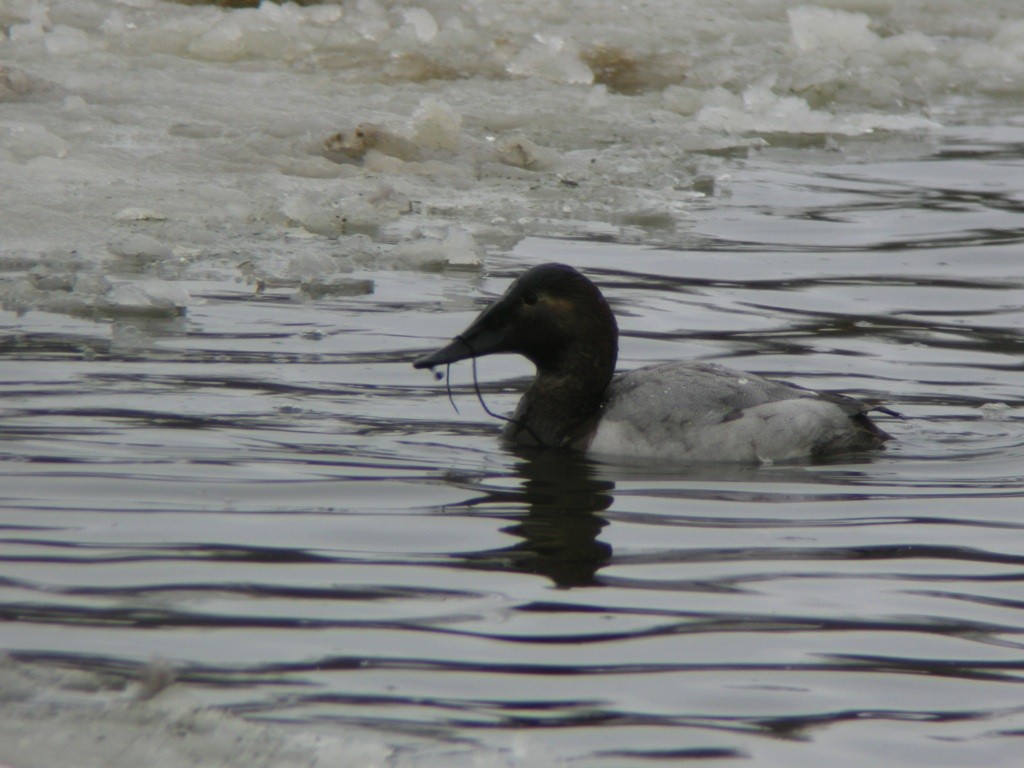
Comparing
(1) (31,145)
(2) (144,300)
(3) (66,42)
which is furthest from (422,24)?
(2) (144,300)

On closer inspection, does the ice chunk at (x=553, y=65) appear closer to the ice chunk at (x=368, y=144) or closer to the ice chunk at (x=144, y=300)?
the ice chunk at (x=368, y=144)

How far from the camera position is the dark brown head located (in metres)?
6.41

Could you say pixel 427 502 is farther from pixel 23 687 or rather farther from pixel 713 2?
pixel 713 2

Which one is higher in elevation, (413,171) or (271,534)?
(413,171)

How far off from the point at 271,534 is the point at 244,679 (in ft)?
4.00

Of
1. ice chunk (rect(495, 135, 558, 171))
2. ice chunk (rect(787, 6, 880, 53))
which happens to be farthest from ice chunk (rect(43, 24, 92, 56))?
ice chunk (rect(787, 6, 880, 53))

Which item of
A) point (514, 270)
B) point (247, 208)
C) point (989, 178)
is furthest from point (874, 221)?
point (247, 208)

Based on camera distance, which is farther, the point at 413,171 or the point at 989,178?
the point at 989,178

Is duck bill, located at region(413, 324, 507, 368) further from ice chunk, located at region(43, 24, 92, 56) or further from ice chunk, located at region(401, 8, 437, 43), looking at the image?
ice chunk, located at region(401, 8, 437, 43)

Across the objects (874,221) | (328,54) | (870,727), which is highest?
(328,54)

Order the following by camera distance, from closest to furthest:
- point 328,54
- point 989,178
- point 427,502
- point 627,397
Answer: point 427,502 < point 627,397 < point 989,178 < point 328,54

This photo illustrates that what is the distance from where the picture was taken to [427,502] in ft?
17.1

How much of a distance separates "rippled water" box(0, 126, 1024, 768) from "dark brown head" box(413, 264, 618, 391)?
1.14 feet

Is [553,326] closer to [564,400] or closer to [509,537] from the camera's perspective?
[564,400]
